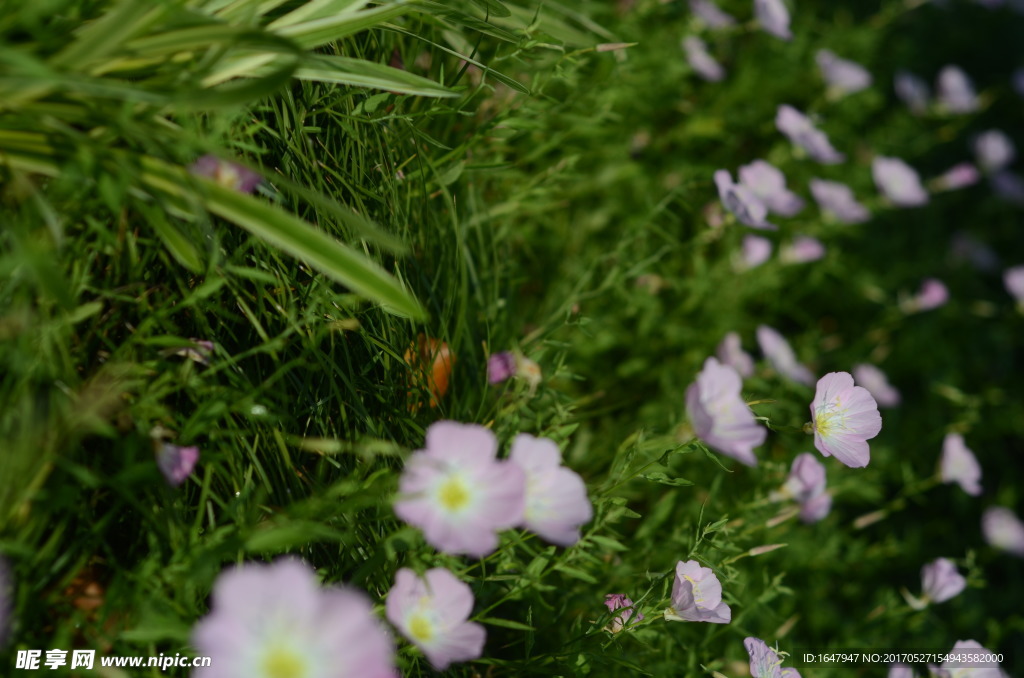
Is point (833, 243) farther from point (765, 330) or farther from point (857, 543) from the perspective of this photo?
point (857, 543)

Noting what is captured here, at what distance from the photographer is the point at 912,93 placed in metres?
2.78

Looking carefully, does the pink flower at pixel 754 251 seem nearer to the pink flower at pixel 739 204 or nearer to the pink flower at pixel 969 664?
the pink flower at pixel 739 204

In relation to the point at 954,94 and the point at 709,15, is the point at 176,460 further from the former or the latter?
the point at 954,94

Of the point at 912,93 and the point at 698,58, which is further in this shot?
the point at 912,93

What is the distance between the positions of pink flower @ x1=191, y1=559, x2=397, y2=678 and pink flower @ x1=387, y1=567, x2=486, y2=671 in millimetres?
142

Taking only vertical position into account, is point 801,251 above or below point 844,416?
below

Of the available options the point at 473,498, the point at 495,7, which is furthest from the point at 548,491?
the point at 495,7

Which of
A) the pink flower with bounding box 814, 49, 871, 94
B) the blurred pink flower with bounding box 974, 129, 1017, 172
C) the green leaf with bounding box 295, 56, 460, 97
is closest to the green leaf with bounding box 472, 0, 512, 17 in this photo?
the green leaf with bounding box 295, 56, 460, 97

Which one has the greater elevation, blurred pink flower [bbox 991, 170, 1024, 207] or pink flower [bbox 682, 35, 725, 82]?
pink flower [bbox 682, 35, 725, 82]

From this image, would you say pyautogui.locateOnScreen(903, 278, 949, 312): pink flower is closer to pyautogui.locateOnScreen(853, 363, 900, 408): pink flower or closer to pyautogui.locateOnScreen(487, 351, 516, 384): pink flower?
pyautogui.locateOnScreen(853, 363, 900, 408): pink flower

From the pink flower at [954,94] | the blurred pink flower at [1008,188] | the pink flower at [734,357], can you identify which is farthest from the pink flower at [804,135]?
the blurred pink flower at [1008,188]

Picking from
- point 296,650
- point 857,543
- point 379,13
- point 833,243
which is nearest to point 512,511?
point 296,650

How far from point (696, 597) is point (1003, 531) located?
4.34 ft

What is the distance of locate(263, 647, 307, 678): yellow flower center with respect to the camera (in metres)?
0.70
